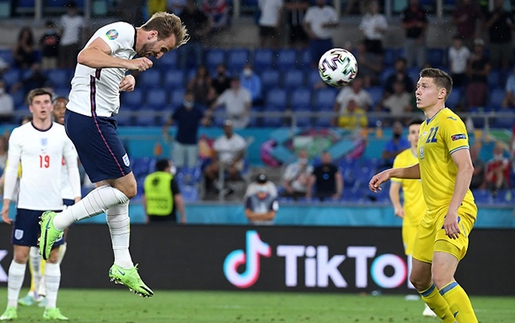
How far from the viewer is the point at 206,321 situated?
34.0 ft

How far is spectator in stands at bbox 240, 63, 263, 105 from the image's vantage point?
20.0 m

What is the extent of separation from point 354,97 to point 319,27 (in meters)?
2.71

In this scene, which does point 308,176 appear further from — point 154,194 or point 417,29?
point 417,29

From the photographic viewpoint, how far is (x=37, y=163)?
34.9 feet

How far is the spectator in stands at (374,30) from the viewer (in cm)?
2038

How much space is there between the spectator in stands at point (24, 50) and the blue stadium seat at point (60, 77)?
2.22ft

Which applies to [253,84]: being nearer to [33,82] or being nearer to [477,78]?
[477,78]

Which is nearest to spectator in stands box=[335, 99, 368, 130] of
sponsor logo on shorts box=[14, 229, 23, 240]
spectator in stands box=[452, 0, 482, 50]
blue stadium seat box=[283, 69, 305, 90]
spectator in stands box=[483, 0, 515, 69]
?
blue stadium seat box=[283, 69, 305, 90]

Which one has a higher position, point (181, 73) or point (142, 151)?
point (181, 73)

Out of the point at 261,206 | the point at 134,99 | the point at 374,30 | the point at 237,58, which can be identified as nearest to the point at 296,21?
the point at 237,58

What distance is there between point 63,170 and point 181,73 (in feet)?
32.7

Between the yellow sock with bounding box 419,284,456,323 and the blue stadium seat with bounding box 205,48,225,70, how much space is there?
45.7 feet

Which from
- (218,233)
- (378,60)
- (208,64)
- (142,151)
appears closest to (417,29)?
(378,60)

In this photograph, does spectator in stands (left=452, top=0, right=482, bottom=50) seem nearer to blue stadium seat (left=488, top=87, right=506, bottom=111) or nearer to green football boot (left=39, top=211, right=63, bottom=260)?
blue stadium seat (left=488, top=87, right=506, bottom=111)
